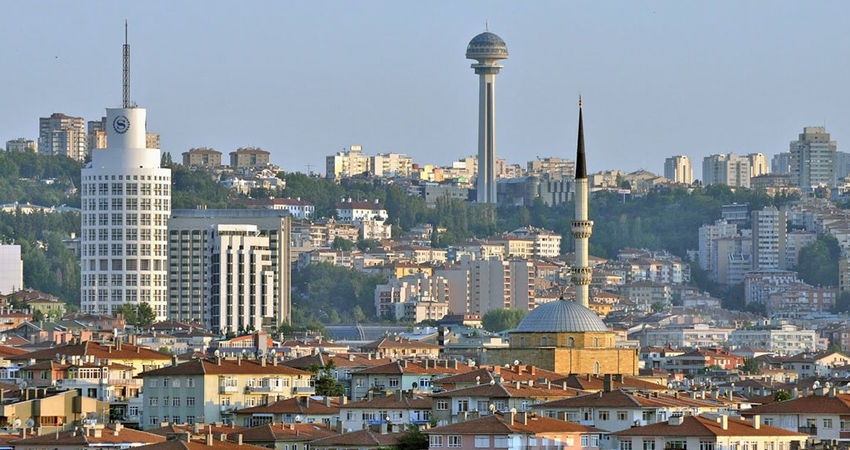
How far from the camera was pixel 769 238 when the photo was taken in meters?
188

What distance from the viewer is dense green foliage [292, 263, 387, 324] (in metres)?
151

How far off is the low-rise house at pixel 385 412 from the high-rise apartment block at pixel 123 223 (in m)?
75.8

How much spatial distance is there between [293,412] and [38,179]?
423ft

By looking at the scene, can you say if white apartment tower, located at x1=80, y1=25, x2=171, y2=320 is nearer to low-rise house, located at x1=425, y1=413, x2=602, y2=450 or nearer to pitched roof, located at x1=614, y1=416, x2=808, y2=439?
low-rise house, located at x1=425, y1=413, x2=602, y2=450

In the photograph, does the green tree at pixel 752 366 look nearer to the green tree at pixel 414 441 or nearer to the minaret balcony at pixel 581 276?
the minaret balcony at pixel 581 276

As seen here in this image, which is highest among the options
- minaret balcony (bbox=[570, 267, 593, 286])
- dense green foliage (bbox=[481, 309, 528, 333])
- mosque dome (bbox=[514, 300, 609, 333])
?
minaret balcony (bbox=[570, 267, 593, 286])

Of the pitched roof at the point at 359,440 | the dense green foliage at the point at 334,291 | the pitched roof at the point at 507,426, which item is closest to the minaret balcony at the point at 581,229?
the pitched roof at the point at 359,440

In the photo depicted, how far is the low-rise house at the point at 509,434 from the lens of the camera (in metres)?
41.2

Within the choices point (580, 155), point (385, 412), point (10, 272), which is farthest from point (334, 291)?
point (385, 412)

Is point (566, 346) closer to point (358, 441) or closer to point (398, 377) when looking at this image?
point (398, 377)

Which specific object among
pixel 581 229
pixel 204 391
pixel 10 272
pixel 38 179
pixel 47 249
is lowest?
pixel 204 391

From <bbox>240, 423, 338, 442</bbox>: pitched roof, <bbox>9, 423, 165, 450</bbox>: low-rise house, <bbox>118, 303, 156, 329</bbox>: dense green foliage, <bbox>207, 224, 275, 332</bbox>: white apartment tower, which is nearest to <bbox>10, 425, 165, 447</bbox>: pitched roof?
<bbox>9, 423, 165, 450</bbox>: low-rise house

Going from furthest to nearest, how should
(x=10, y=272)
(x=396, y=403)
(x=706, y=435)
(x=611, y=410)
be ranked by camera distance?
(x=10, y=272)
(x=396, y=403)
(x=611, y=410)
(x=706, y=435)

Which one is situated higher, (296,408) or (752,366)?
(296,408)
